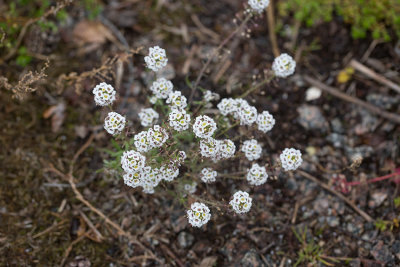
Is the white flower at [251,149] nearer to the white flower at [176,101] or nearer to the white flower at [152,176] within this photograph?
the white flower at [176,101]

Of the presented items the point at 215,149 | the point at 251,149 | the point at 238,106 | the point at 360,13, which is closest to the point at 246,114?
the point at 238,106

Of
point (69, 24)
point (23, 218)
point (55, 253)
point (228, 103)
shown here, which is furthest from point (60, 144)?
point (228, 103)

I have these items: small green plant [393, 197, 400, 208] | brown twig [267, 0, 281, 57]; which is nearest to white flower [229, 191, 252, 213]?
small green plant [393, 197, 400, 208]

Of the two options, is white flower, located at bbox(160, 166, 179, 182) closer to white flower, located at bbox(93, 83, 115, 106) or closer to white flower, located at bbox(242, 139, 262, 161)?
white flower, located at bbox(242, 139, 262, 161)

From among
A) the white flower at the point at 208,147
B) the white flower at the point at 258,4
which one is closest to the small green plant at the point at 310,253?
the white flower at the point at 208,147

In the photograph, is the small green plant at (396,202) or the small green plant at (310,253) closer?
the small green plant at (310,253)

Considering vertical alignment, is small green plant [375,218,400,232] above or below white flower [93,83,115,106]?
below

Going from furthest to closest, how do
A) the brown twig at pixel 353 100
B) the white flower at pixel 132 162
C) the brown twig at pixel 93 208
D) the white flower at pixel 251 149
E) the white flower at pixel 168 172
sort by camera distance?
1. the brown twig at pixel 353 100
2. the brown twig at pixel 93 208
3. the white flower at pixel 251 149
4. the white flower at pixel 168 172
5. the white flower at pixel 132 162
